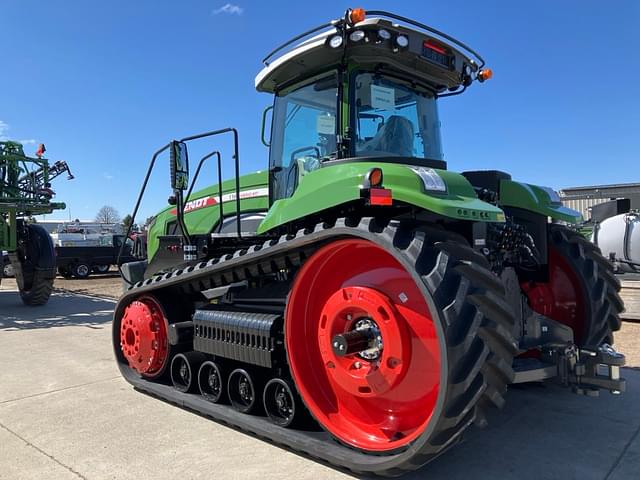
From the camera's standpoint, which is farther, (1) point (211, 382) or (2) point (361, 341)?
(1) point (211, 382)

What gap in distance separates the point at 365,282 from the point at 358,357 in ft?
1.61

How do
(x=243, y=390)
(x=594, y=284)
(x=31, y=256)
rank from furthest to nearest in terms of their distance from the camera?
(x=31, y=256) → (x=594, y=284) → (x=243, y=390)

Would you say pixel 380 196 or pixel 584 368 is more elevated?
pixel 380 196

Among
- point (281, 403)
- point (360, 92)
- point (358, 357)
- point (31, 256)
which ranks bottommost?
point (281, 403)

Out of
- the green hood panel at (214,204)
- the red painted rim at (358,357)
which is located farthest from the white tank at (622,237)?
the red painted rim at (358,357)

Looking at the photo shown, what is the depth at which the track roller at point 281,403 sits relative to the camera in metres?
3.81

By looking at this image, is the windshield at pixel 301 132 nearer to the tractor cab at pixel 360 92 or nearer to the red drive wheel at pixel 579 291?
the tractor cab at pixel 360 92

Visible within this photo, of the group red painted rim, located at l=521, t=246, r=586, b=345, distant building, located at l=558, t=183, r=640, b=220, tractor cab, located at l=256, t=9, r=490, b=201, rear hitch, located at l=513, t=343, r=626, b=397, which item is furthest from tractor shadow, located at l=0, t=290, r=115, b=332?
distant building, located at l=558, t=183, r=640, b=220

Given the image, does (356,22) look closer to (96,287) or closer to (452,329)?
(452,329)

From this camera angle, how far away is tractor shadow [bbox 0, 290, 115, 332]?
941 centimetres

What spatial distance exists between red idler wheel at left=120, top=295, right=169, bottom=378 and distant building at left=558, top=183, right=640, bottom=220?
1907 cm

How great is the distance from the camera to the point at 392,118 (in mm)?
4082

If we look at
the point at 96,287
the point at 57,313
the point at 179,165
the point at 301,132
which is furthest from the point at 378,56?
the point at 96,287

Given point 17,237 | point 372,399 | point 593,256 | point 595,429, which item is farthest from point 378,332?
point 17,237
